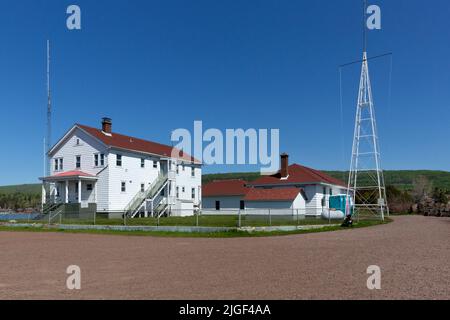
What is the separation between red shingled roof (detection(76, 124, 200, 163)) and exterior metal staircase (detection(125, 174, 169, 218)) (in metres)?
3.68

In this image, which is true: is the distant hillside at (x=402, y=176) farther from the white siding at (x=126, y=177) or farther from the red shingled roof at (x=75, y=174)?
the red shingled roof at (x=75, y=174)

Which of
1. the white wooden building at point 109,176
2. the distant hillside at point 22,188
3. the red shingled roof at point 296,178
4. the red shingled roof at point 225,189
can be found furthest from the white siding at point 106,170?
the distant hillside at point 22,188

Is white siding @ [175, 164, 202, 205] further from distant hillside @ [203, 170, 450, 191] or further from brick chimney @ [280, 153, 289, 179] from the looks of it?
distant hillside @ [203, 170, 450, 191]

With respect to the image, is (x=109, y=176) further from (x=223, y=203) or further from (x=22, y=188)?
(x=22, y=188)

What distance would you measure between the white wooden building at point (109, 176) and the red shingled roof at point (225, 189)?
6896 mm

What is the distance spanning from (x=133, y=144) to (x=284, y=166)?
16.1 m

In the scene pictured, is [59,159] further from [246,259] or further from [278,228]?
[246,259]

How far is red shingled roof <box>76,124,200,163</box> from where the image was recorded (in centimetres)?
3988

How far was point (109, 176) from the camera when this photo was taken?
125 ft

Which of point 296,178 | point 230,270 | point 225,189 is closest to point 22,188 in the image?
point 225,189

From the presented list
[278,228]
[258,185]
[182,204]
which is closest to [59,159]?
[182,204]

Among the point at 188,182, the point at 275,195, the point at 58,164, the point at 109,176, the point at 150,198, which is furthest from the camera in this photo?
the point at 188,182

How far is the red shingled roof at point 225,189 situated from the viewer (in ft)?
167
